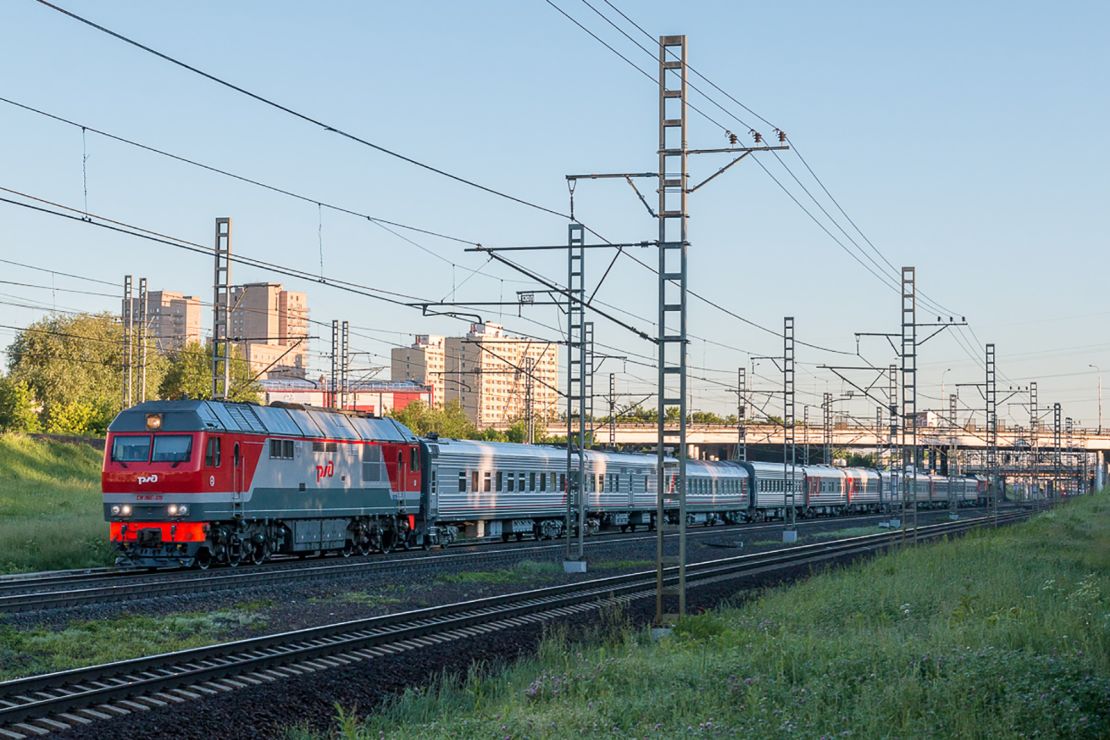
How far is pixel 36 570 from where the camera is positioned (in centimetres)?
3341

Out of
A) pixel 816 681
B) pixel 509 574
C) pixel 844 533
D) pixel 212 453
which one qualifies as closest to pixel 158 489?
pixel 212 453

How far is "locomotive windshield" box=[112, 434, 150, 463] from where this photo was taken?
103 ft

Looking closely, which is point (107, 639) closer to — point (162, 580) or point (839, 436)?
point (162, 580)

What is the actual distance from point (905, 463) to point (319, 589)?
92.1 ft

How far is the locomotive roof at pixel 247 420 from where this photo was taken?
31.5m

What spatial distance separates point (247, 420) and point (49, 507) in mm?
25893

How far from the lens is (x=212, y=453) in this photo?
31.6 meters

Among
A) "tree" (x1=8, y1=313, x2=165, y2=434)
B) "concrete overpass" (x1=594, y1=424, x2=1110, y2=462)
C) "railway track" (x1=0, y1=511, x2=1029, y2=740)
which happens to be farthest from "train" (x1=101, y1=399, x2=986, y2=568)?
"concrete overpass" (x1=594, y1=424, x2=1110, y2=462)

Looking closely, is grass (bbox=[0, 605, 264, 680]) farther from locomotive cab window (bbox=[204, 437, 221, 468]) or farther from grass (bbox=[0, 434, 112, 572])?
grass (bbox=[0, 434, 112, 572])

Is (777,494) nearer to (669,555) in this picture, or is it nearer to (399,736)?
(669,555)

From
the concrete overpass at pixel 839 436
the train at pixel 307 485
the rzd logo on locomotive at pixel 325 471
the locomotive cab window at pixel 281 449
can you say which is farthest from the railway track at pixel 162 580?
the concrete overpass at pixel 839 436

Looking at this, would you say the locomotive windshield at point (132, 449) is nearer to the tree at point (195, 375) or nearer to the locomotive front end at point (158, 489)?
the locomotive front end at point (158, 489)

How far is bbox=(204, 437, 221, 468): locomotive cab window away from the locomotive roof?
0.27 m

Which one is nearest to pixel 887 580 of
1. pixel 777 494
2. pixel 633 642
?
pixel 633 642
